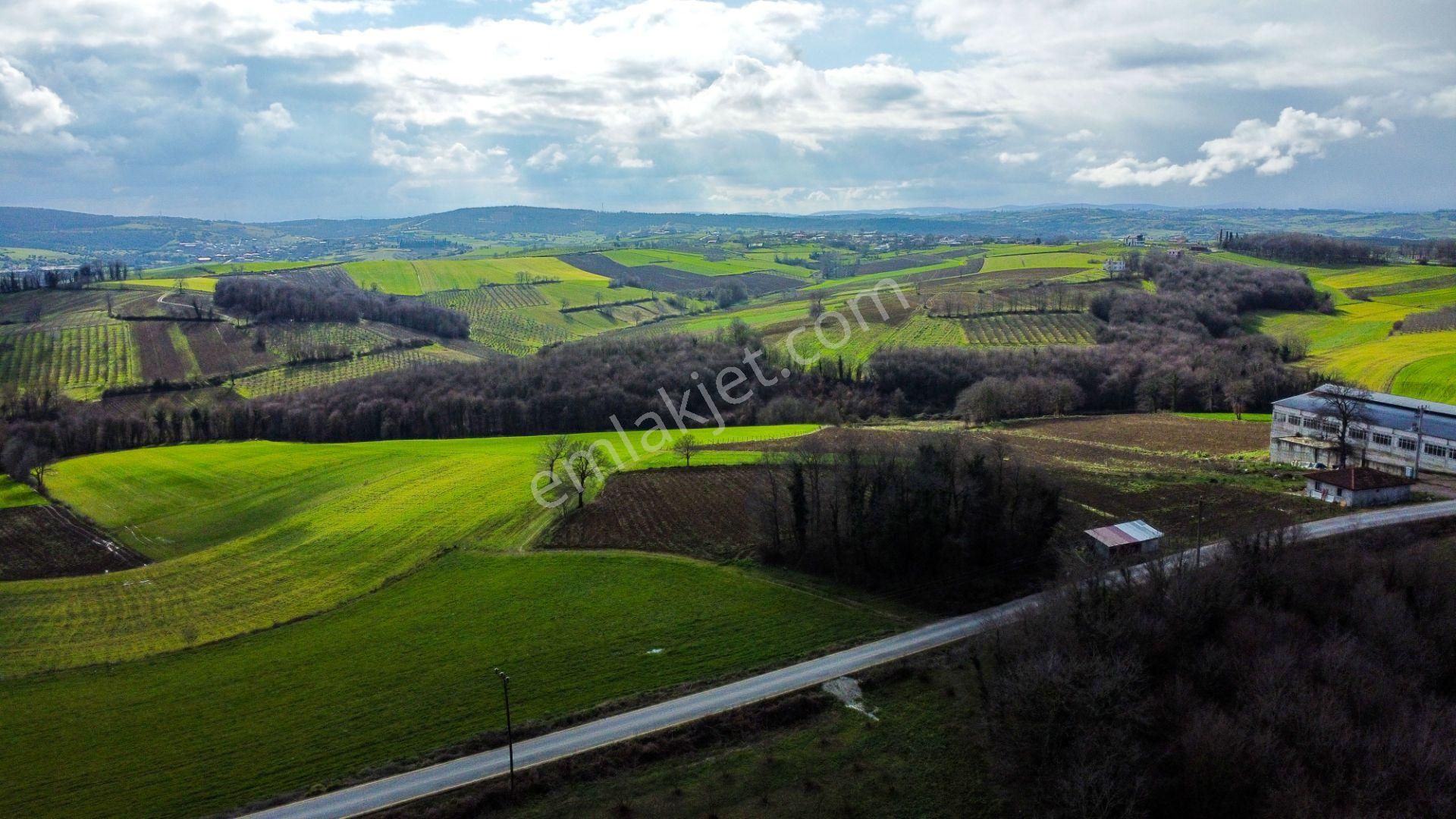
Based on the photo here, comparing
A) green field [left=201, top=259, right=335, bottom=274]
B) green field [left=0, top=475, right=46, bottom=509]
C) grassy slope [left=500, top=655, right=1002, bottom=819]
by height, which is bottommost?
grassy slope [left=500, top=655, right=1002, bottom=819]

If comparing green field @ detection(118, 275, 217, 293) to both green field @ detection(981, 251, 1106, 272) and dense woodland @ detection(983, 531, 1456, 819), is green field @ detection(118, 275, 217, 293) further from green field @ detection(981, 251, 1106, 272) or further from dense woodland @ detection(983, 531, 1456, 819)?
dense woodland @ detection(983, 531, 1456, 819)

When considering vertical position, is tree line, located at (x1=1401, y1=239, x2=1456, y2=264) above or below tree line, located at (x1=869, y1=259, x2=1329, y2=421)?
above

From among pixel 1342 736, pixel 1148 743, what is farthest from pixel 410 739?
pixel 1342 736

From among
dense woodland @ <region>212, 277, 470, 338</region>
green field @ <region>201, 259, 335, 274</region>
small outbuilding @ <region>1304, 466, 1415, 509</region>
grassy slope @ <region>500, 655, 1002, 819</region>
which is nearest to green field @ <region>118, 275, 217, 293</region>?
dense woodland @ <region>212, 277, 470, 338</region>

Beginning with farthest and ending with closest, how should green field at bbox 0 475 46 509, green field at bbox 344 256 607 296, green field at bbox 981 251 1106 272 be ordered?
green field at bbox 344 256 607 296 → green field at bbox 981 251 1106 272 → green field at bbox 0 475 46 509

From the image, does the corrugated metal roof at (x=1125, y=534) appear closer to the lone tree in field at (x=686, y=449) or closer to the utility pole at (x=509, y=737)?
the lone tree in field at (x=686, y=449)

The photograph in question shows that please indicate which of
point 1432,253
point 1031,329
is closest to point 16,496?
point 1031,329

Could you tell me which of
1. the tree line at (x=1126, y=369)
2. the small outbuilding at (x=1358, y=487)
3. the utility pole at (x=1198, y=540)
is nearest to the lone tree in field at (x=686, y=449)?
the tree line at (x=1126, y=369)

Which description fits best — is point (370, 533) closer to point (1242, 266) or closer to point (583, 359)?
point (583, 359)
